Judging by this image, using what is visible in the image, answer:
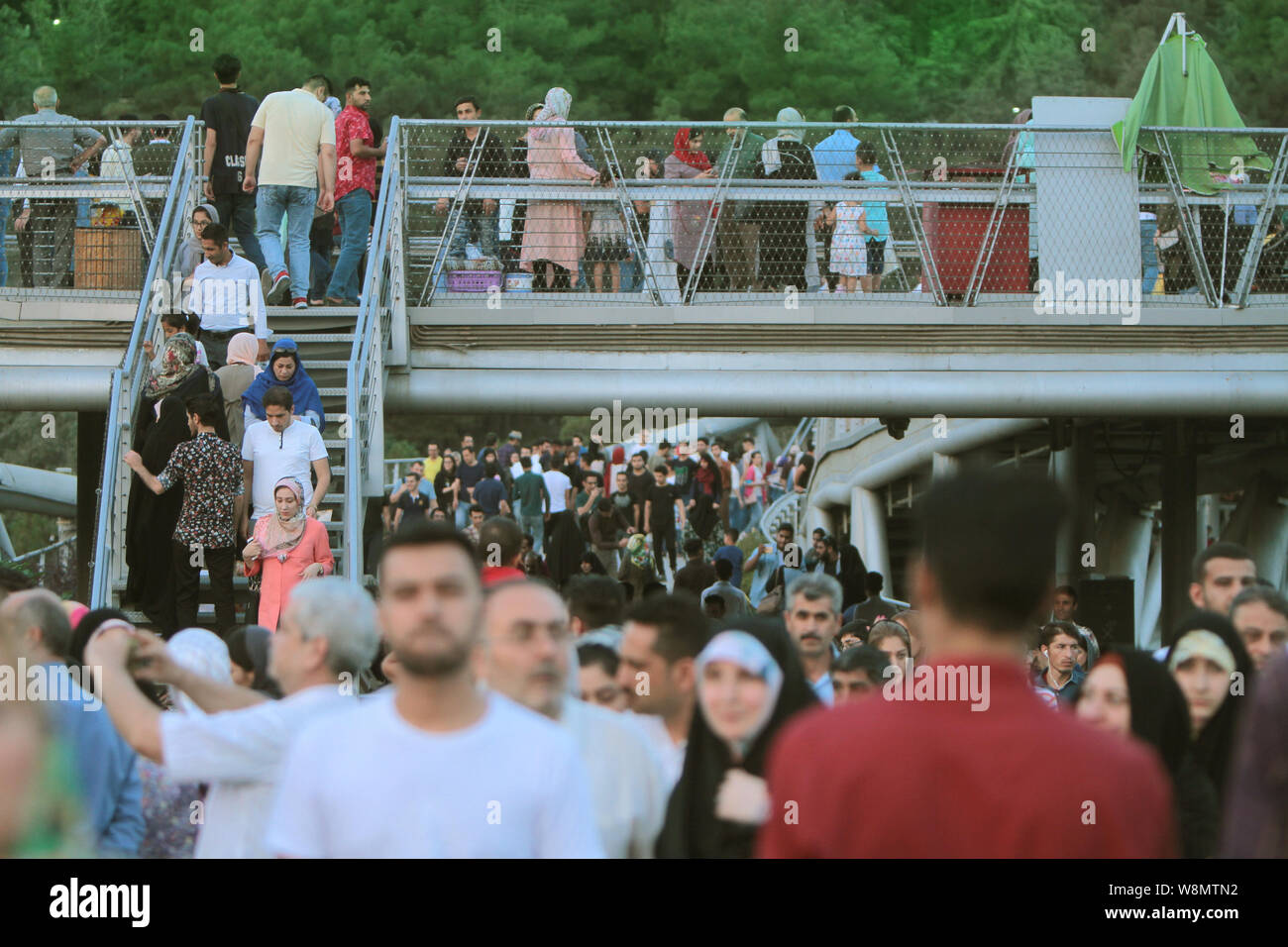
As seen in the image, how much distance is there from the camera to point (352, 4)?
182ft

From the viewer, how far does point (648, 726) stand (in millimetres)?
5379

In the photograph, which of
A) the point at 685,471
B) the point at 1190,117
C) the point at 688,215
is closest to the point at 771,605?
the point at 688,215

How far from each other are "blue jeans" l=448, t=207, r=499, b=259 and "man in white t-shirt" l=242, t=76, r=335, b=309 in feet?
3.27

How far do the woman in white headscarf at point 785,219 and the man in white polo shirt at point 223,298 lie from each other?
4.22 meters

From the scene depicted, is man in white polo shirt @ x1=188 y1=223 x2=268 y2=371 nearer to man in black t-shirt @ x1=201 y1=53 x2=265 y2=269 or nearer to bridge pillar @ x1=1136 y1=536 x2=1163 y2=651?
man in black t-shirt @ x1=201 y1=53 x2=265 y2=269

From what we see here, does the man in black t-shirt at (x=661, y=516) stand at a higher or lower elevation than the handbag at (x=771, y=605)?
higher

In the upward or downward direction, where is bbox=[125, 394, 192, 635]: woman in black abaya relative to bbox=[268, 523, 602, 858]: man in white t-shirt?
upward

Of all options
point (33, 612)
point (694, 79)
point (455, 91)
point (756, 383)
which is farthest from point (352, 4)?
point (33, 612)

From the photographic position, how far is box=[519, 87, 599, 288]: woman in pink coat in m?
15.0

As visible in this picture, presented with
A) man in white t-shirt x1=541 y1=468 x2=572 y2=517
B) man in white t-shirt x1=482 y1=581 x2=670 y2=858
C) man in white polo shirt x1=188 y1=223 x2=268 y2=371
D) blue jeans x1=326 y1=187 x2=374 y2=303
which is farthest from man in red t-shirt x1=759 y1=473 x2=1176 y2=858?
man in white t-shirt x1=541 y1=468 x2=572 y2=517

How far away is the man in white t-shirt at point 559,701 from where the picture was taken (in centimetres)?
460

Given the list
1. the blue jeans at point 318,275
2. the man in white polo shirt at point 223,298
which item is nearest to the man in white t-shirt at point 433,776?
the man in white polo shirt at point 223,298

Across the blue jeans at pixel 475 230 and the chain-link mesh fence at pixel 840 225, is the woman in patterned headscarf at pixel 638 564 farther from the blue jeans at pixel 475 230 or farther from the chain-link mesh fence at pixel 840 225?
the blue jeans at pixel 475 230
